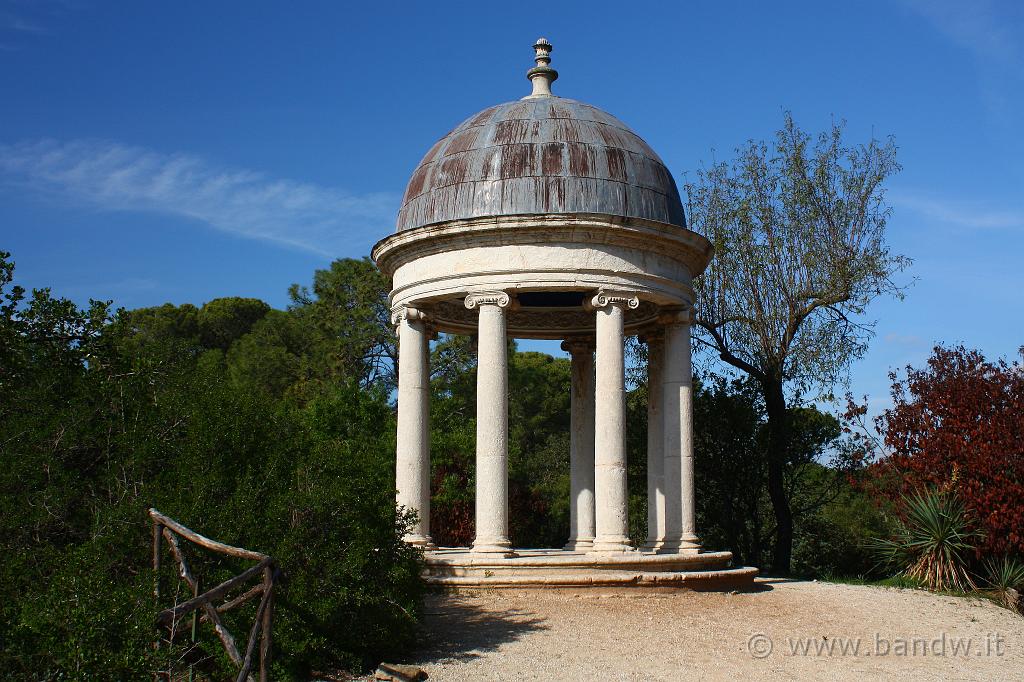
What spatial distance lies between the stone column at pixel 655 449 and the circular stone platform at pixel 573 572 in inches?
95.8

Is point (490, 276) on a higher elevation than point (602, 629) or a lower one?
higher

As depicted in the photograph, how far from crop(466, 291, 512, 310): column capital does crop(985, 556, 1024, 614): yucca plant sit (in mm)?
14718

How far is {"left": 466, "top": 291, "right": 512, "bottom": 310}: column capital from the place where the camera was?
84.2 ft

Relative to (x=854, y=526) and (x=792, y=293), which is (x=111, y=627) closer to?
(x=792, y=293)

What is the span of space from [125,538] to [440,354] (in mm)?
38623

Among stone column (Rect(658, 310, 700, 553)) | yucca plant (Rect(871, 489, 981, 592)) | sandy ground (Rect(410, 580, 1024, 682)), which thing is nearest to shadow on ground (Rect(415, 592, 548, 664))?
sandy ground (Rect(410, 580, 1024, 682))

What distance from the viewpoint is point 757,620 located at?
2144 cm

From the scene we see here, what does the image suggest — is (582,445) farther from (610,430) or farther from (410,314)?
(410,314)

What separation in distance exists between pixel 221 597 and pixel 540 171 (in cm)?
1578

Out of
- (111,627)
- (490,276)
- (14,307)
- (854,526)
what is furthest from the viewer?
(854,526)

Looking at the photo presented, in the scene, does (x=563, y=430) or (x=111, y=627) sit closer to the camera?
(x=111, y=627)

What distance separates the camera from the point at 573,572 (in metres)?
23.6

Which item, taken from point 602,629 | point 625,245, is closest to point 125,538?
point 602,629

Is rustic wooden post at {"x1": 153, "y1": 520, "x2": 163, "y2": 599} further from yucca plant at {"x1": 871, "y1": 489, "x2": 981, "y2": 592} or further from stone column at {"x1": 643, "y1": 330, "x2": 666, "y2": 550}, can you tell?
yucca plant at {"x1": 871, "y1": 489, "x2": 981, "y2": 592}
